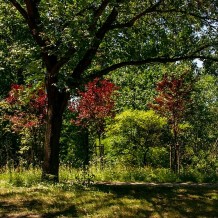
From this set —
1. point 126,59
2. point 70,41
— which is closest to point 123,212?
point 70,41

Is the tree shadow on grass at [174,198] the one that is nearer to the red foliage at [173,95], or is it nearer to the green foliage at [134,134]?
the red foliage at [173,95]

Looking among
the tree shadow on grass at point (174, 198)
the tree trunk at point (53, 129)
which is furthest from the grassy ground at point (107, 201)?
the tree trunk at point (53, 129)

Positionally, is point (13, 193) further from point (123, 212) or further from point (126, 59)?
point (126, 59)

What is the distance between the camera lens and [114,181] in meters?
12.1

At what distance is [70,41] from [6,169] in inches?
265

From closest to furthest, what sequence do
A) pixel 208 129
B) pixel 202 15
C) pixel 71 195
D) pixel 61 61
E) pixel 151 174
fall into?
pixel 71 195 < pixel 61 61 < pixel 202 15 < pixel 151 174 < pixel 208 129

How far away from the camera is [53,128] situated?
10914 millimetres

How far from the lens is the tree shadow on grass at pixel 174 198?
781cm

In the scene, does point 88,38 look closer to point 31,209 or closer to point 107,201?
point 107,201

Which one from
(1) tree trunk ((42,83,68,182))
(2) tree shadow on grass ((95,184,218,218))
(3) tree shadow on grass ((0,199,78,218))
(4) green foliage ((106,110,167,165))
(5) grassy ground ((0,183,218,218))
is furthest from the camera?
(4) green foliage ((106,110,167,165))

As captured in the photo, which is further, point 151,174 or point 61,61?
point 151,174

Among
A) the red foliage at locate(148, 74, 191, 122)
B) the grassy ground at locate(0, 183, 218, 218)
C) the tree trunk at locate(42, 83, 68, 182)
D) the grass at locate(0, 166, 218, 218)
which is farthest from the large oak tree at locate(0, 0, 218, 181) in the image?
the red foliage at locate(148, 74, 191, 122)

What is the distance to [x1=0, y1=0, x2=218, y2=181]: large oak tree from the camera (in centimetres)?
939

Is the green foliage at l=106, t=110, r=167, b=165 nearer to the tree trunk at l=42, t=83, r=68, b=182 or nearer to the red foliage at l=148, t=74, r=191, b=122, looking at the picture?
the red foliage at l=148, t=74, r=191, b=122
